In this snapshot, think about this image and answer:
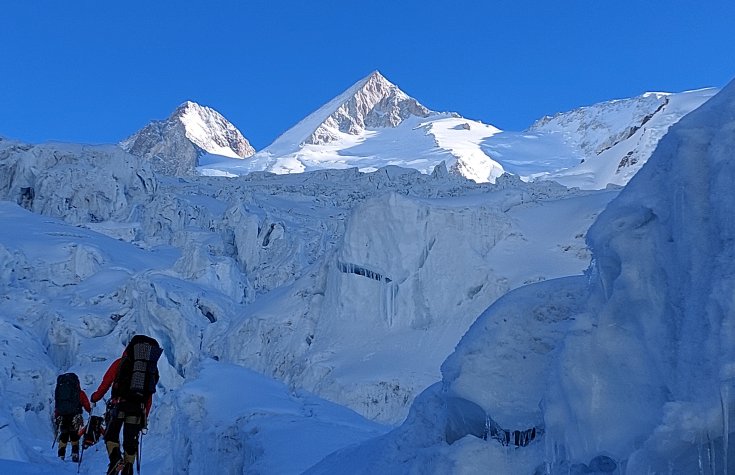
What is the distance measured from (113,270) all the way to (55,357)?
7704 millimetres

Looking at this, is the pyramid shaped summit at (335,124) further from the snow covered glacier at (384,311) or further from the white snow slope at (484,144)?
the snow covered glacier at (384,311)

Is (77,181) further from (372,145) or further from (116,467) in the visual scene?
(372,145)

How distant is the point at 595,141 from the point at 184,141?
88.5 metres

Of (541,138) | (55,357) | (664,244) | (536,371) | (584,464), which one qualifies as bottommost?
(55,357)

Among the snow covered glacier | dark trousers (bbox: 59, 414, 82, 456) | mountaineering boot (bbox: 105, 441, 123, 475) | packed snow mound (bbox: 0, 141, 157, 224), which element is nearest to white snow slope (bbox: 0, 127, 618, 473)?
the snow covered glacier

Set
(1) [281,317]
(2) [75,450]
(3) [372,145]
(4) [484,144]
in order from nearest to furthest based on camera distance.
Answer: (2) [75,450] → (1) [281,317] → (4) [484,144] → (3) [372,145]

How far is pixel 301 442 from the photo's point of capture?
806cm

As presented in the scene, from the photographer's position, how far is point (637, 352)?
3.65 meters

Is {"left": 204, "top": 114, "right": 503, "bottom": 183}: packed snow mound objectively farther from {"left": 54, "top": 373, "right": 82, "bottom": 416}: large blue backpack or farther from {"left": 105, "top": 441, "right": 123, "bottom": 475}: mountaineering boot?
{"left": 105, "top": 441, "right": 123, "bottom": 475}: mountaineering boot

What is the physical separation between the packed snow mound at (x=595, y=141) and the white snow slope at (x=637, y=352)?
7504cm

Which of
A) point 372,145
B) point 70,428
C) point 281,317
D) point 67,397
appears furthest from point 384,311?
point 372,145

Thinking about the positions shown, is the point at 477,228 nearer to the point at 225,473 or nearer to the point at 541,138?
the point at 225,473

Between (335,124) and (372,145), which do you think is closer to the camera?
(372,145)

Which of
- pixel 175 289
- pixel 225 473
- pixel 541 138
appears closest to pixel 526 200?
pixel 175 289
